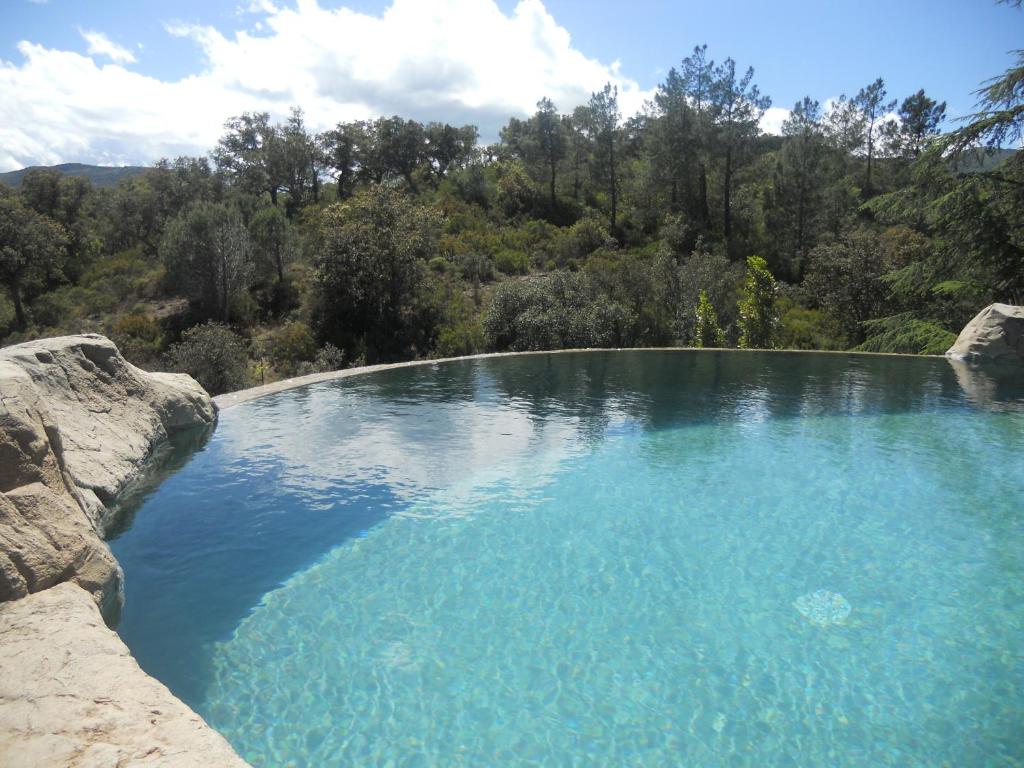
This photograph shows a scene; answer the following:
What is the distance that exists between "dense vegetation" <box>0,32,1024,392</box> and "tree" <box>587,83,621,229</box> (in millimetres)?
126

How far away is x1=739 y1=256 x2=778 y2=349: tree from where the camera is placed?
18109 mm

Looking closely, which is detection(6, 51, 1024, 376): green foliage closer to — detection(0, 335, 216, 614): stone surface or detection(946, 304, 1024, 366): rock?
detection(946, 304, 1024, 366): rock

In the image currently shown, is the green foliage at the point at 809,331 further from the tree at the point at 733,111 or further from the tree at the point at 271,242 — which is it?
the tree at the point at 271,242

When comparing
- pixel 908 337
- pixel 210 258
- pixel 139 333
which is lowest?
pixel 908 337

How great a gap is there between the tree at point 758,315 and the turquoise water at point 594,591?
8.01 metres

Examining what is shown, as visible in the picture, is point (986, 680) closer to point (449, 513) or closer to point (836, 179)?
point (449, 513)

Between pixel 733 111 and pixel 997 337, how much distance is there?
20.4 metres

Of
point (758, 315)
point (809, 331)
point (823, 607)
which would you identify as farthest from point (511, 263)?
point (823, 607)

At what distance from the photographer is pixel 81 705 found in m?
3.32

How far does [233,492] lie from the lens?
7.68m

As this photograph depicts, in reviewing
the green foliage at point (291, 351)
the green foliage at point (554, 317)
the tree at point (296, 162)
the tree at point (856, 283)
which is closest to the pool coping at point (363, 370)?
the green foliage at point (554, 317)

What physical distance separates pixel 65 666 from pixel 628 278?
59.0 ft

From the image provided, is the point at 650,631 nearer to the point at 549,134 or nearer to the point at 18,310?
the point at 18,310

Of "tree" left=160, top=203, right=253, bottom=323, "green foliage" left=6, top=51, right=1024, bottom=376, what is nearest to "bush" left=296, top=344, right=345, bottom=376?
"green foliage" left=6, top=51, right=1024, bottom=376
